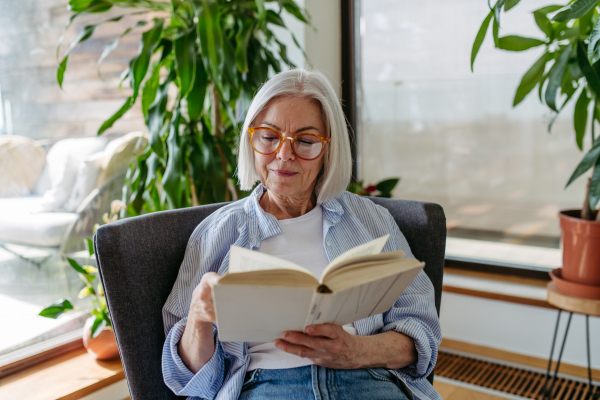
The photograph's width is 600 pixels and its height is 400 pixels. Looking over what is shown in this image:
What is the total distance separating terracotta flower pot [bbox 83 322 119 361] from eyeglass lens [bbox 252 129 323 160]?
1060 mm

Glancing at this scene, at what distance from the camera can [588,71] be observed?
1.40 metres

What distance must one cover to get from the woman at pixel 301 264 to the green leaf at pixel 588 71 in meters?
0.73

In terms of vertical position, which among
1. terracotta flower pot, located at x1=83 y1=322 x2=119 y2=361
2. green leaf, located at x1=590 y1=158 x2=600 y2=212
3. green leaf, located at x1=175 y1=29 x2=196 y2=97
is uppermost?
green leaf, located at x1=175 y1=29 x2=196 y2=97

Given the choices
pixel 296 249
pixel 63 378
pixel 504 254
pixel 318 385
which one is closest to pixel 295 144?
pixel 296 249

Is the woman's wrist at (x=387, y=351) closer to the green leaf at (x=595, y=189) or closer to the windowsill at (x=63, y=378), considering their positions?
the green leaf at (x=595, y=189)

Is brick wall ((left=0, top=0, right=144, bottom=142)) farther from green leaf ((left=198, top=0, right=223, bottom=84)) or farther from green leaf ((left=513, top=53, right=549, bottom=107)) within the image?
green leaf ((left=513, top=53, right=549, bottom=107))

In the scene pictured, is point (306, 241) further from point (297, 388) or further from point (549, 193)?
point (549, 193)

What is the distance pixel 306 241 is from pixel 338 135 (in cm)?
30

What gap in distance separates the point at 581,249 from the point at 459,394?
770 mm

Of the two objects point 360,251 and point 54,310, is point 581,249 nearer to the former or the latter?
point 360,251

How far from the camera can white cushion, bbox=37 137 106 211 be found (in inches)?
73.5

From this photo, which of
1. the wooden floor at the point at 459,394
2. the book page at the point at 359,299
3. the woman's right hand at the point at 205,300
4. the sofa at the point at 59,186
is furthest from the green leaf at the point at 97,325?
the wooden floor at the point at 459,394

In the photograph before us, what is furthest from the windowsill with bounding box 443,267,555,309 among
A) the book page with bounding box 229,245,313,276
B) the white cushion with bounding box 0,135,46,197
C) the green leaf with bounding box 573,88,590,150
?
the white cushion with bounding box 0,135,46,197

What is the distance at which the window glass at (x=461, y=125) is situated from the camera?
2270 mm
